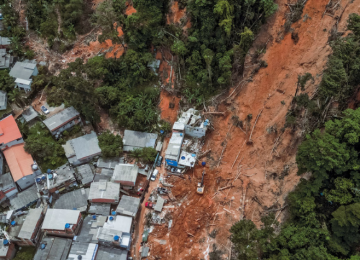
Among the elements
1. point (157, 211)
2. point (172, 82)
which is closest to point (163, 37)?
point (172, 82)

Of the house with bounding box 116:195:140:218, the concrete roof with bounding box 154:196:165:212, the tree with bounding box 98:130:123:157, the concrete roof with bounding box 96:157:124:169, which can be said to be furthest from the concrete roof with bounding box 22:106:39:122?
the concrete roof with bounding box 154:196:165:212

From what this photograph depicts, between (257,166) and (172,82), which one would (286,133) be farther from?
(172,82)

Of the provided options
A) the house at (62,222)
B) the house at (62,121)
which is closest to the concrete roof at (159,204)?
the house at (62,222)

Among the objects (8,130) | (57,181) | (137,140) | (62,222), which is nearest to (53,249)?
(62,222)

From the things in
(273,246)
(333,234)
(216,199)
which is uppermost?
(216,199)

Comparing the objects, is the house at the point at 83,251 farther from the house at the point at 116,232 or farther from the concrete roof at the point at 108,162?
the concrete roof at the point at 108,162

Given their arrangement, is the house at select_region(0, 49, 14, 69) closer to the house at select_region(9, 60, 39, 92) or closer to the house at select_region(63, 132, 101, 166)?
the house at select_region(9, 60, 39, 92)

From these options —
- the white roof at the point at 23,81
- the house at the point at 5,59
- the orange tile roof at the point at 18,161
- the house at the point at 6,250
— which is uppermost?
the house at the point at 5,59

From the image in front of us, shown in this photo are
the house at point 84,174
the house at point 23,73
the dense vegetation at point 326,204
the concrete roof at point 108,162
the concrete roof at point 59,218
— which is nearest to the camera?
the dense vegetation at point 326,204
